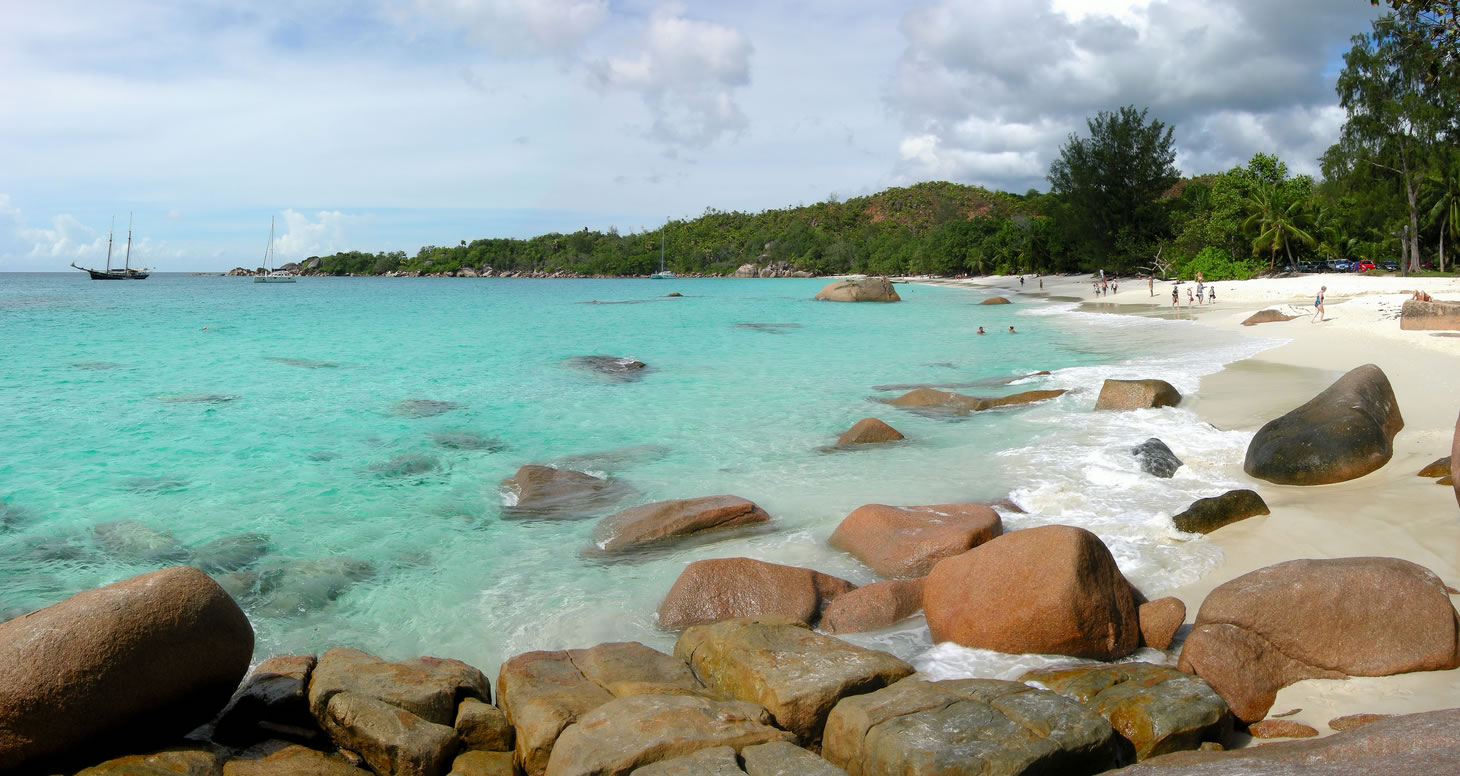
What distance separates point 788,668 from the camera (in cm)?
482

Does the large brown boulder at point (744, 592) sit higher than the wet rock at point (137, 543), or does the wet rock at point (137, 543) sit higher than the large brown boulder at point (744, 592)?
the large brown boulder at point (744, 592)

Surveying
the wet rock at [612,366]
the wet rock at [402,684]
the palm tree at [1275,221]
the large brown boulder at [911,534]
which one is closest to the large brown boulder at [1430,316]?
the large brown boulder at [911,534]

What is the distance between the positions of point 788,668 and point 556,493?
6.40 m

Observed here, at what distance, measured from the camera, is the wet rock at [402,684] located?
470 centimetres

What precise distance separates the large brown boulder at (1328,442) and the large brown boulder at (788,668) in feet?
21.3

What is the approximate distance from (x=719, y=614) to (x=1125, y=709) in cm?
324

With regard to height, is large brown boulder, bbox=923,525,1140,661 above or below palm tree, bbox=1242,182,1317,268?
below

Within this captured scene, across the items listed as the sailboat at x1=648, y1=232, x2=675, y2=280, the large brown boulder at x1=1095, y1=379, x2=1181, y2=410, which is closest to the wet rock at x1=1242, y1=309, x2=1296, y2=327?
the large brown boulder at x1=1095, y1=379, x2=1181, y2=410

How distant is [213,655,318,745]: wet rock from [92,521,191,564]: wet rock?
489cm

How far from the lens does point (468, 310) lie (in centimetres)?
5662

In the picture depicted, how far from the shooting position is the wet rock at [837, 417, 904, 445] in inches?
508

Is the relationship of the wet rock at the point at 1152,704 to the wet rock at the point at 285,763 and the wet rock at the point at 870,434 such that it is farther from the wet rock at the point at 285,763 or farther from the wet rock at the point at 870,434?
the wet rock at the point at 870,434

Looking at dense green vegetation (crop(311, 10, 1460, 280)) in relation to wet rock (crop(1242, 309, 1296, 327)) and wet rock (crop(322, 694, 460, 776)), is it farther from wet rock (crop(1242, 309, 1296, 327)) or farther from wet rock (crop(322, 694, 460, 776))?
wet rock (crop(322, 694, 460, 776))

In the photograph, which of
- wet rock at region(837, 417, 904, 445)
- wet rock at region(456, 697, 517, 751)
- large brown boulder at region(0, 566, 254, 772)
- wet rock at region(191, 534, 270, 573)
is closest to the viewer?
large brown boulder at region(0, 566, 254, 772)
